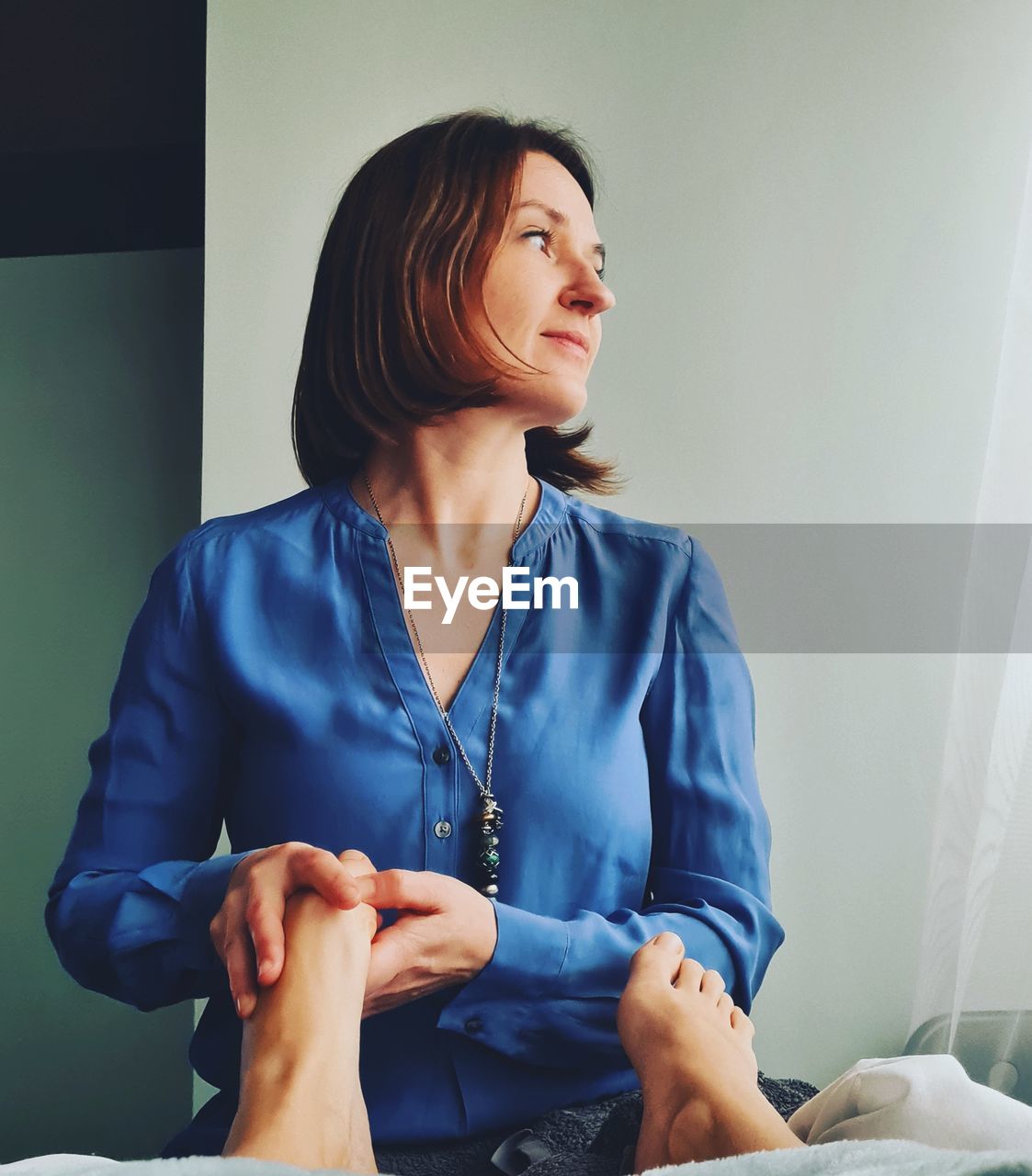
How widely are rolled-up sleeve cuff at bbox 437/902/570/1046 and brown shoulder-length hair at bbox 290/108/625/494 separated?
391 mm

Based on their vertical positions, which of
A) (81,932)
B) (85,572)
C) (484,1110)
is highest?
(85,572)

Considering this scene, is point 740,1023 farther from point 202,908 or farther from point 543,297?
point 543,297

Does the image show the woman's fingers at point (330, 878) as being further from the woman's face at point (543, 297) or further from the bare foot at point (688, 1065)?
the woman's face at point (543, 297)

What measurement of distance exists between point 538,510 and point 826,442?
421 millimetres

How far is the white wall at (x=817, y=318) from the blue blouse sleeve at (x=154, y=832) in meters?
0.54

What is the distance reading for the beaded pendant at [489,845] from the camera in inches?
31.6

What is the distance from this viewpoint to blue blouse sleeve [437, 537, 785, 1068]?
0.75 meters

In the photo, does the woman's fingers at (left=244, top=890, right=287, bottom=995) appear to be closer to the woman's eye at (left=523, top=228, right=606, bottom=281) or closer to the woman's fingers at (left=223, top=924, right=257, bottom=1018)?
the woman's fingers at (left=223, top=924, right=257, bottom=1018)

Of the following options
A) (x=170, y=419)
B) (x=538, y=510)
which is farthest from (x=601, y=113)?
(x=170, y=419)

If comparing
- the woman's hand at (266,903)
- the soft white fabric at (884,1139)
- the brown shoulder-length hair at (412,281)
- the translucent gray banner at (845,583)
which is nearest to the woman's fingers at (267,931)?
the woman's hand at (266,903)

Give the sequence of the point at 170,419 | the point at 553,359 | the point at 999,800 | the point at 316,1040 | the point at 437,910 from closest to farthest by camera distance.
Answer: the point at 316,1040
the point at 437,910
the point at 553,359
the point at 999,800
the point at 170,419

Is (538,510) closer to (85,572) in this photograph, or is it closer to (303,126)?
(303,126)

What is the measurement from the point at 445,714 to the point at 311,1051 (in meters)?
0.29

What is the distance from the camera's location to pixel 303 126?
4.25ft
